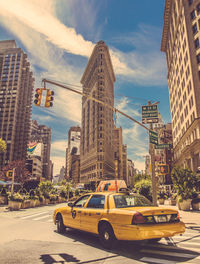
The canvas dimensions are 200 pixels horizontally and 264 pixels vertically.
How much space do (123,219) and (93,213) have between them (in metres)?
1.44

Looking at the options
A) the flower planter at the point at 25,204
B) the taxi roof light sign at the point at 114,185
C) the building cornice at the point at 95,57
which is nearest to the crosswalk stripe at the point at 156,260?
the flower planter at the point at 25,204

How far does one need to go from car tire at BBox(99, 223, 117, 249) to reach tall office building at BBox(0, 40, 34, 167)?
123 metres

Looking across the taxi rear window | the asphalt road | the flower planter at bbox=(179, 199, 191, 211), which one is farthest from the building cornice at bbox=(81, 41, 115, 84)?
the asphalt road

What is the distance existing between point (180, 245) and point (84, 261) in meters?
3.33

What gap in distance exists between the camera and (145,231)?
18.2ft

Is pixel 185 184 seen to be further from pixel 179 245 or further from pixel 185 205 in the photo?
pixel 179 245

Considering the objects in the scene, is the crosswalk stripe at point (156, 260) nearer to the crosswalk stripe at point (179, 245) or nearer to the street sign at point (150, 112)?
the crosswalk stripe at point (179, 245)

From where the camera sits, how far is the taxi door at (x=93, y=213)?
22.3ft

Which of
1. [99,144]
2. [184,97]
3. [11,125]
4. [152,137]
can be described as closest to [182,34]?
[184,97]

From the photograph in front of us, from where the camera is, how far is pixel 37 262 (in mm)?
5172

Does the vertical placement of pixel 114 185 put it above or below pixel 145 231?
above

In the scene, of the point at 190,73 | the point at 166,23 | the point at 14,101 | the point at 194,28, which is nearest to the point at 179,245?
the point at 190,73

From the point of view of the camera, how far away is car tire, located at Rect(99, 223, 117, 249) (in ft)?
20.1

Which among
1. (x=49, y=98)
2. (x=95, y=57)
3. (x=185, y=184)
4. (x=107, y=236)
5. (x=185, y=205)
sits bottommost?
(x=185, y=205)
